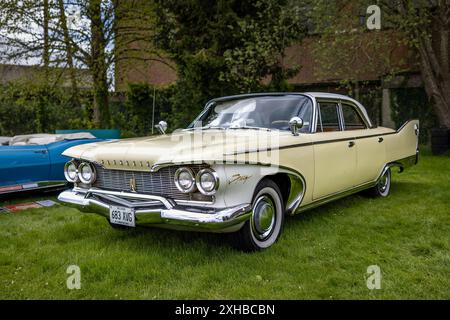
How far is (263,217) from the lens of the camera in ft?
11.9

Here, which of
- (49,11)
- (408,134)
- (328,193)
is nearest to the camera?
(328,193)

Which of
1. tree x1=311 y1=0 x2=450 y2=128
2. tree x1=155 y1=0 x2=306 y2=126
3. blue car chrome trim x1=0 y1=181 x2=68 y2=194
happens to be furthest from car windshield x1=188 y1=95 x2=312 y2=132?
tree x1=311 y1=0 x2=450 y2=128

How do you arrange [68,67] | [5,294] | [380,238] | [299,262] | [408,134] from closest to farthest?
[5,294], [299,262], [380,238], [408,134], [68,67]

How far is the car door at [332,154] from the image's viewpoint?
14.0 ft

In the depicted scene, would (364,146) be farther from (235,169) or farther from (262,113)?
(235,169)

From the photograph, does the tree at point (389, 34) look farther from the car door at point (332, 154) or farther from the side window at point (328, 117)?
the car door at point (332, 154)

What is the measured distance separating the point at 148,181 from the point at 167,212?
1.32ft

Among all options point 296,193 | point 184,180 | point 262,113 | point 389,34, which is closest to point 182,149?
point 184,180

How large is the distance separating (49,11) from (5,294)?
8.44m
